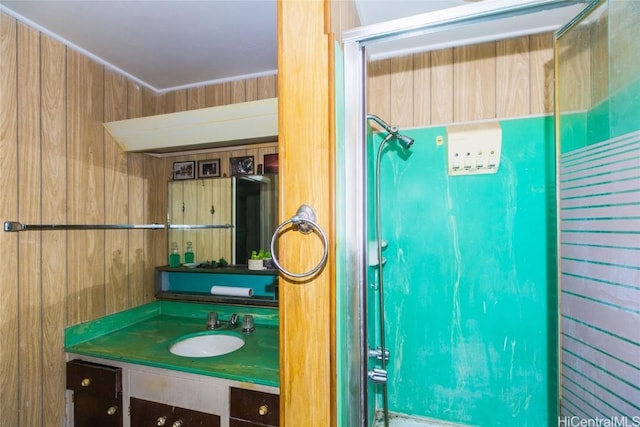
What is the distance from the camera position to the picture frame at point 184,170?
1.99 m

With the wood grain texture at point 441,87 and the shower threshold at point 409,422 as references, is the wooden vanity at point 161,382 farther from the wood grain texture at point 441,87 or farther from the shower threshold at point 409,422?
the wood grain texture at point 441,87

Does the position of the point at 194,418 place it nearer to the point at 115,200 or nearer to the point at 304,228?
the point at 304,228

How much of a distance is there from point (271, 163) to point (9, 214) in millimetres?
1204

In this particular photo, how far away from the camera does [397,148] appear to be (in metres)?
1.64

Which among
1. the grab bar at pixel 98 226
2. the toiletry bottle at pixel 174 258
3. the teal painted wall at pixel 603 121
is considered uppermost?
the teal painted wall at pixel 603 121

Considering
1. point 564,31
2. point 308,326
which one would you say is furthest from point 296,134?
point 564,31

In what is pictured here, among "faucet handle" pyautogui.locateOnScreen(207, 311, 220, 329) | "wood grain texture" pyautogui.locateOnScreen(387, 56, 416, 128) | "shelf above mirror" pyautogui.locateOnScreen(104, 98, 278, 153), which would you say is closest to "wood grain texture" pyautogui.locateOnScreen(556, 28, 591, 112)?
"wood grain texture" pyautogui.locateOnScreen(387, 56, 416, 128)

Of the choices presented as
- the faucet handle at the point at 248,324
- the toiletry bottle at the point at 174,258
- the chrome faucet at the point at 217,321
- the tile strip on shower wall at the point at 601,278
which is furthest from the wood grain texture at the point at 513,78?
the toiletry bottle at the point at 174,258

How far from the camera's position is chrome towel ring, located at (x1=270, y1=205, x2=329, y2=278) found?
28.0 inches

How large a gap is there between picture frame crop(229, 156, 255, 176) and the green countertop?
830mm

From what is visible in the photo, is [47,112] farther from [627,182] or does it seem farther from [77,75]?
[627,182]

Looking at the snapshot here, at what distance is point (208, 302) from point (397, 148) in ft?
4.75

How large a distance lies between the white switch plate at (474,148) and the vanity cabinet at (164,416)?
162 centimetres

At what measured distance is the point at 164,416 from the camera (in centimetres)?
133
